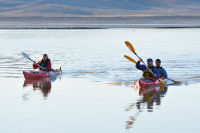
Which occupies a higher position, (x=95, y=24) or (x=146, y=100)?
(x=95, y=24)

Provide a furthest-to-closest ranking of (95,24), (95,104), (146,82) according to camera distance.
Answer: (95,24) → (146,82) → (95,104)

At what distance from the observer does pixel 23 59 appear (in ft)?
97.8

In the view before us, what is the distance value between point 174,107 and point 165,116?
4.33 feet

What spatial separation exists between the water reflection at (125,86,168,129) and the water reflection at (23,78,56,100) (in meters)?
3.38

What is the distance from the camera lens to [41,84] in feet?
60.3

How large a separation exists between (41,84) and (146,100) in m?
5.83

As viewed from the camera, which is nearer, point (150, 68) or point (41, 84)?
point (150, 68)

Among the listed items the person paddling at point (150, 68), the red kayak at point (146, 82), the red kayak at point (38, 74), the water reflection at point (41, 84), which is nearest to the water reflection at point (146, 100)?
the red kayak at point (146, 82)

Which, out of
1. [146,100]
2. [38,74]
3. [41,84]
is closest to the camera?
[146,100]

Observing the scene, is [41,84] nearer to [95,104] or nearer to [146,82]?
[146,82]

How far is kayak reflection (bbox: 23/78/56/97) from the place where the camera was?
1646 cm

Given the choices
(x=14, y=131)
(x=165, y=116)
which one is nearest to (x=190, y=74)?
(x=165, y=116)

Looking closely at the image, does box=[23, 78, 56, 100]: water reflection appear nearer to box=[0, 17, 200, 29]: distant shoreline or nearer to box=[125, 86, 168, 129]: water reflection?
box=[125, 86, 168, 129]: water reflection

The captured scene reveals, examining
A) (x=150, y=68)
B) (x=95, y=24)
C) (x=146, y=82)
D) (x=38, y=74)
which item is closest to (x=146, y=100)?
(x=146, y=82)
